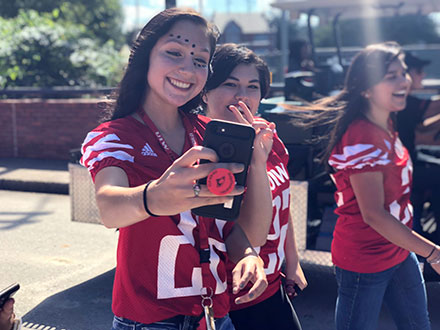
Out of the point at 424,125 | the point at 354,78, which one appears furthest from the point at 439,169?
the point at 354,78

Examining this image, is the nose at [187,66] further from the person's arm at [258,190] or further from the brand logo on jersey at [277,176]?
the brand logo on jersey at [277,176]

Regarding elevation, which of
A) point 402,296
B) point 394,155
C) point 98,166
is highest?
point 98,166

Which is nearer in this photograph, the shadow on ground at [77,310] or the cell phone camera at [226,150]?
the cell phone camera at [226,150]

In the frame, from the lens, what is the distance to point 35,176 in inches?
356

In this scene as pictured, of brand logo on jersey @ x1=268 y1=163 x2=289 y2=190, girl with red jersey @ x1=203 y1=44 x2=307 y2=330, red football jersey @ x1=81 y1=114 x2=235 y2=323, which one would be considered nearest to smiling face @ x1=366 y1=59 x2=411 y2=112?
girl with red jersey @ x1=203 y1=44 x2=307 y2=330

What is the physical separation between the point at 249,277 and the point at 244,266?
57mm

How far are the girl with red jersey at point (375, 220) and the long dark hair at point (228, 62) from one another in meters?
0.52

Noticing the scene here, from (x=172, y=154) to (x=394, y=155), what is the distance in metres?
1.36

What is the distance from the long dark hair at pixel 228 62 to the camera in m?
2.54

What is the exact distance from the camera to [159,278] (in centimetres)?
165

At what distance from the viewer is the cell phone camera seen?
4.82 feet

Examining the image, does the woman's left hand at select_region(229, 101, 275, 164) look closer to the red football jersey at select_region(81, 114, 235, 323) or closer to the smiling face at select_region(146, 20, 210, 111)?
the smiling face at select_region(146, 20, 210, 111)

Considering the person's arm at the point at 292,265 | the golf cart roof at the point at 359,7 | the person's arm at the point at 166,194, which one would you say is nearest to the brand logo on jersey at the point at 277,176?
the person's arm at the point at 292,265

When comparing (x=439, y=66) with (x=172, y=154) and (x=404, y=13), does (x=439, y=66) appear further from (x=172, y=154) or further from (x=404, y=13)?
(x=172, y=154)
